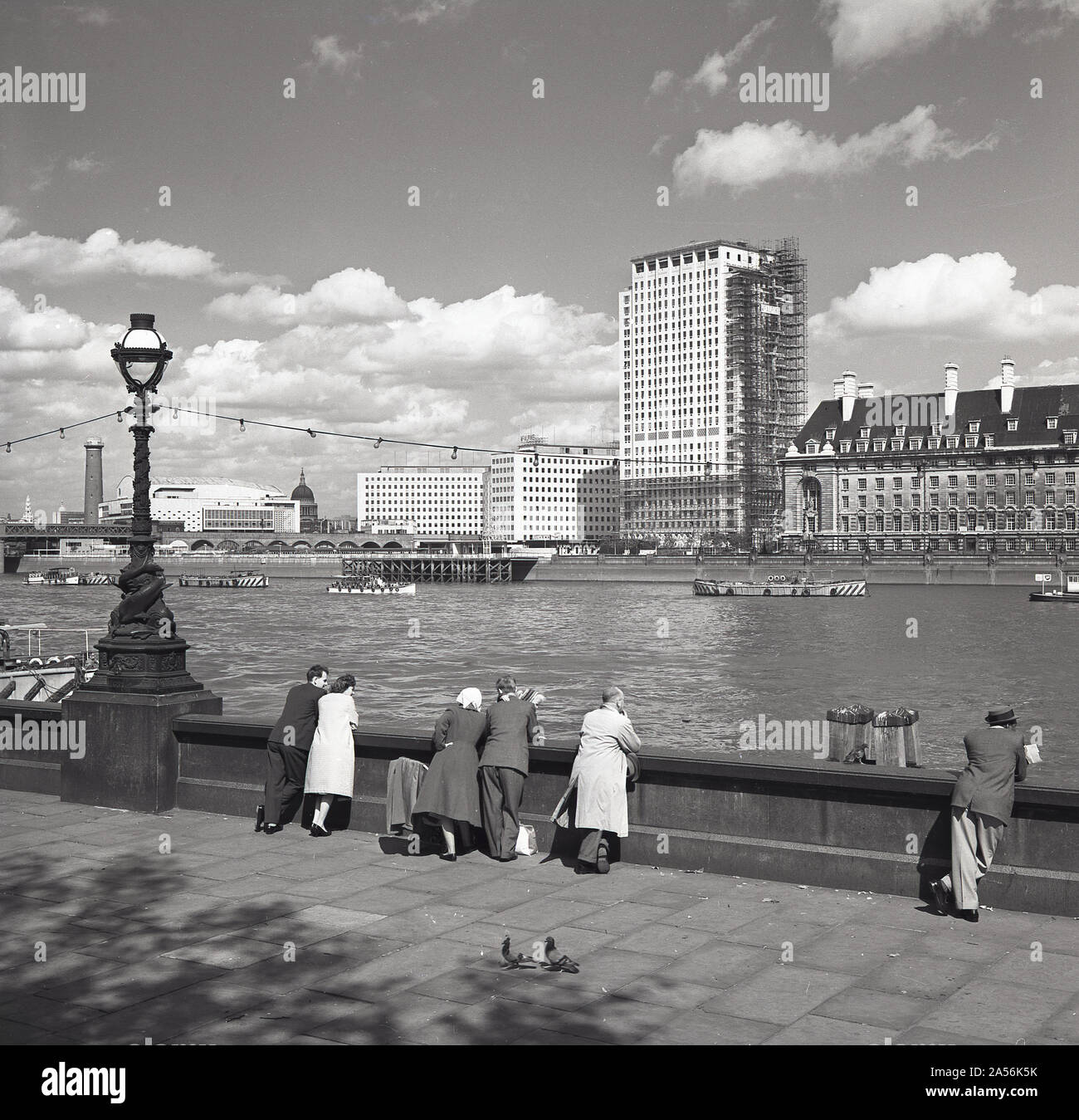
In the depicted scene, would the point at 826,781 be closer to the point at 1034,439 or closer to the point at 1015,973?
the point at 1015,973

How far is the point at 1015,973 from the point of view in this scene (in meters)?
6.74

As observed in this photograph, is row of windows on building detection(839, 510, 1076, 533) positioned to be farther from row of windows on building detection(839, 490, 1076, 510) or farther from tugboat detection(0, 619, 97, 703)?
tugboat detection(0, 619, 97, 703)

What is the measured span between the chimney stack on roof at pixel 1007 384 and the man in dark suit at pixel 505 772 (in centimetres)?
13340

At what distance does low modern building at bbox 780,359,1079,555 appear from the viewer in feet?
416

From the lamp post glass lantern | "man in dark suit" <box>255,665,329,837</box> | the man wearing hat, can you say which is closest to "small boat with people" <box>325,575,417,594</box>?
the lamp post glass lantern

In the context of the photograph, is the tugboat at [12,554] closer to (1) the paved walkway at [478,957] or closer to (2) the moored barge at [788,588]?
(2) the moored barge at [788,588]

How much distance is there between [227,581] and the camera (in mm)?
139000

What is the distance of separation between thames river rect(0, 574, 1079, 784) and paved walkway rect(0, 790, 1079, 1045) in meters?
1.72

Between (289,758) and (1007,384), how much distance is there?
442 ft

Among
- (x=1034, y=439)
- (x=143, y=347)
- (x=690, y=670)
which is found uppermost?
(x=1034, y=439)

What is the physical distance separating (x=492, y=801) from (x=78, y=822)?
3836mm

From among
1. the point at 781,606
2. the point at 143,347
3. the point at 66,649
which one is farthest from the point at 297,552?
the point at 143,347
